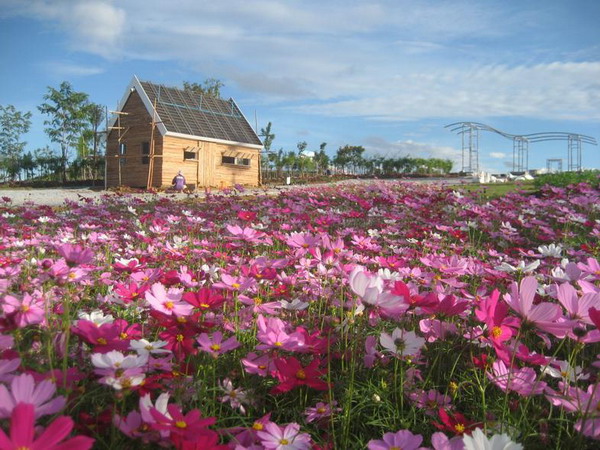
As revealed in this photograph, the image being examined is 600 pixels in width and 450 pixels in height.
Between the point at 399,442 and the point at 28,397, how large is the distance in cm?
68

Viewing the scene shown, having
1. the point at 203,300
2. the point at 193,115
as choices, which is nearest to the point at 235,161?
the point at 193,115

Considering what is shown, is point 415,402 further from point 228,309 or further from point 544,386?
point 228,309

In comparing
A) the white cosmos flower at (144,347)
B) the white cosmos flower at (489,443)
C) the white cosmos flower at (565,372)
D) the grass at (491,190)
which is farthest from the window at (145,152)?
the white cosmos flower at (489,443)

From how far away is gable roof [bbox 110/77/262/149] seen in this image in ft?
78.6

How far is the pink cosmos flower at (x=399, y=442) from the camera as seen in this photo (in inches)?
34.7

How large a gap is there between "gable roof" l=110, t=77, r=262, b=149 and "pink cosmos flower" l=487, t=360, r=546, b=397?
77.5 ft

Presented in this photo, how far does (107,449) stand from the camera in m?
0.93

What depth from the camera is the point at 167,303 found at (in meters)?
1.20

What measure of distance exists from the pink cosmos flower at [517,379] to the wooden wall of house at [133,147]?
2331 cm

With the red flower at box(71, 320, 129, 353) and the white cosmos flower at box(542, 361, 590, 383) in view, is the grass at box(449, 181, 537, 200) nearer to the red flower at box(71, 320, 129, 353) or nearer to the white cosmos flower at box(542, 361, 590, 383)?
the white cosmos flower at box(542, 361, 590, 383)

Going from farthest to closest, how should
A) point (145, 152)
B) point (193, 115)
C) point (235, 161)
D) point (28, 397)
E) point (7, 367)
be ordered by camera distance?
point (235, 161)
point (193, 115)
point (145, 152)
point (7, 367)
point (28, 397)

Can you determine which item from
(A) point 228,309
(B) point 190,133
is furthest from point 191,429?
(B) point 190,133

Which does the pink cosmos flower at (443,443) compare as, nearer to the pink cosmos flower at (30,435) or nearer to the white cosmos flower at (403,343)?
the white cosmos flower at (403,343)

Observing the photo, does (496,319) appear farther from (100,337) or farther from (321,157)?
(321,157)
